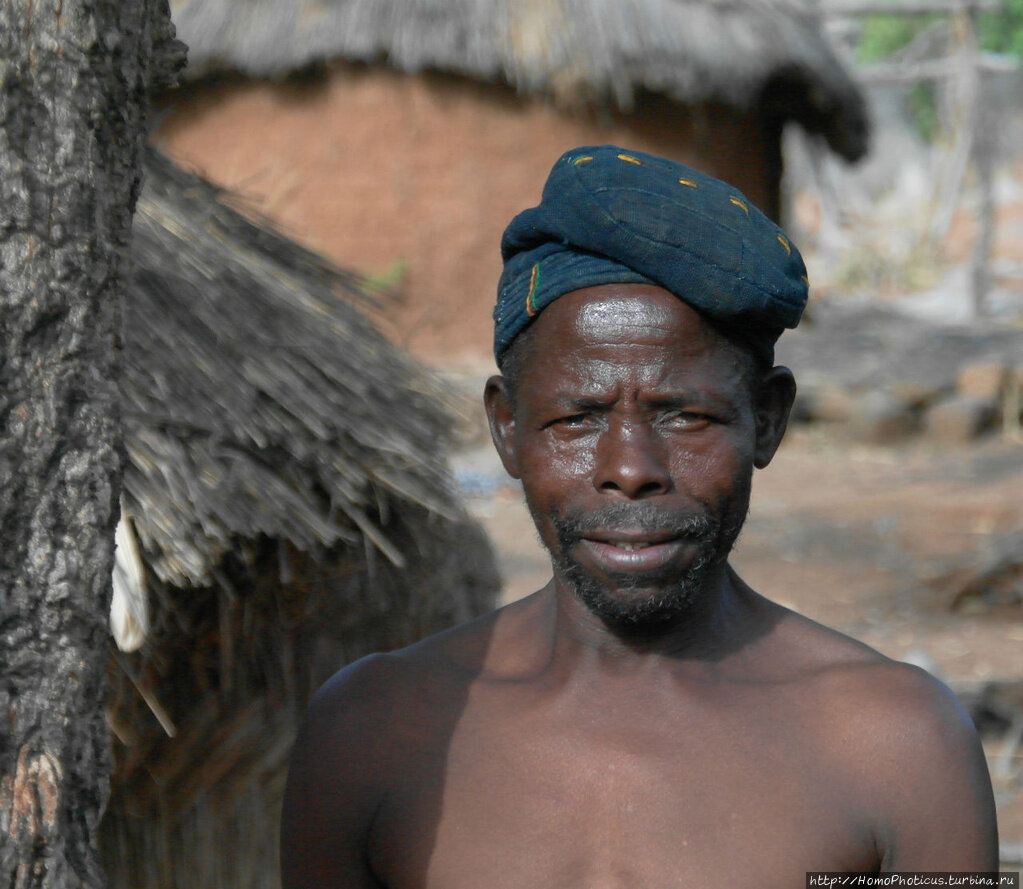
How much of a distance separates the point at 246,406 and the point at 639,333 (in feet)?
4.24

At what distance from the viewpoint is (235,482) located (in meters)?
2.45

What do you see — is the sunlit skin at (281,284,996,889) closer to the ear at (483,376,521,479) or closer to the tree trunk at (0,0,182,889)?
the ear at (483,376,521,479)

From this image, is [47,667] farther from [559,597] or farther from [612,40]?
[612,40]

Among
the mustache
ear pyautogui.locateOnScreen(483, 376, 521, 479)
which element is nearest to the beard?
the mustache

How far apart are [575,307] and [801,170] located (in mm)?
23753

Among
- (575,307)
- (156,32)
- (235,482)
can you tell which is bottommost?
(235,482)

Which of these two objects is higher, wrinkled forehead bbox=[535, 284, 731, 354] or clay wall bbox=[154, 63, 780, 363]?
wrinkled forehead bbox=[535, 284, 731, 354]

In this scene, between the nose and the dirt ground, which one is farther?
the dirt ground

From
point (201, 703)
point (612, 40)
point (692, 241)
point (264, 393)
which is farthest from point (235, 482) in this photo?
point (612, 40)

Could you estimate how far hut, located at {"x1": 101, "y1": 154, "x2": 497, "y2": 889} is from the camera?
2398mm

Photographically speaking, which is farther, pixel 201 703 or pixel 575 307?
pixel 201 703

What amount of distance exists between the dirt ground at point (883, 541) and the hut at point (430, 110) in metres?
1.37

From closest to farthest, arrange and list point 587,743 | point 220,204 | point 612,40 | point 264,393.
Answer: point 587,743
point 264,393
point 220,204
point 612,40

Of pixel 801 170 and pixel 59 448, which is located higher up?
pixel 59 448
